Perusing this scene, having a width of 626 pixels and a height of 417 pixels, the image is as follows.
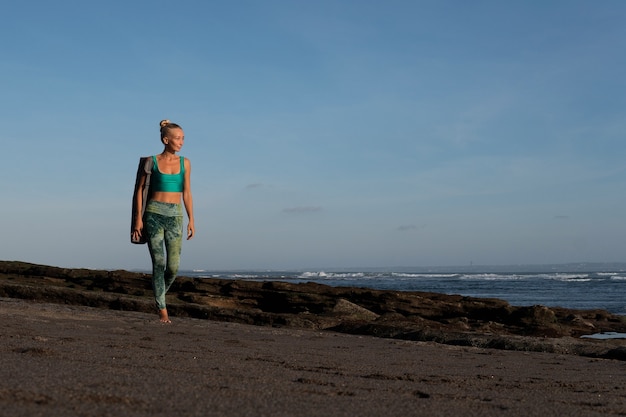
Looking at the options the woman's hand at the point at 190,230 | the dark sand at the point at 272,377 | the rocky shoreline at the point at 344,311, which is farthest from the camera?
the woman's hand at the point at 190,230

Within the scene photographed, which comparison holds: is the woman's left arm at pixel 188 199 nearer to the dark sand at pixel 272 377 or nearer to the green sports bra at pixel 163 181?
the green sports bra at pixel 163 181

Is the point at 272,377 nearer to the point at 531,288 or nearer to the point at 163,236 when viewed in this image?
the point at 163,236

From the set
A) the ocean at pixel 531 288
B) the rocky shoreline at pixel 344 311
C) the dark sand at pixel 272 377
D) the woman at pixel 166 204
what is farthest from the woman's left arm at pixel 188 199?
the ocean at pixel 531 288

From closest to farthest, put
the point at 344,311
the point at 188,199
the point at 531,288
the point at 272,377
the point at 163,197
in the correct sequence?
the point at 272,377 < the point at 163,197 < the point at 188,199 < the point at 344,311 < the point at 531,288

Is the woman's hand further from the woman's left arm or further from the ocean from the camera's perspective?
the ocean

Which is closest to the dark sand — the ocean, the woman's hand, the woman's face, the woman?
the woman

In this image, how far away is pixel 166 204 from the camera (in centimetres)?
729

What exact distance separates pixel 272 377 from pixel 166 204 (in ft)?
13.5

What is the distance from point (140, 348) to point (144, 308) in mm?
4935

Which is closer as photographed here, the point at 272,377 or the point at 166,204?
the point at 272,377

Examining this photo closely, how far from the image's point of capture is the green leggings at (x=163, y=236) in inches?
285

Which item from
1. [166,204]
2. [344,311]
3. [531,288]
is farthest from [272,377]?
[531,288]

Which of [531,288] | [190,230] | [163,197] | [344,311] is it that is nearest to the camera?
[163,197]

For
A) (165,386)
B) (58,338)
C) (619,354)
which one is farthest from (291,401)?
(619,354)
